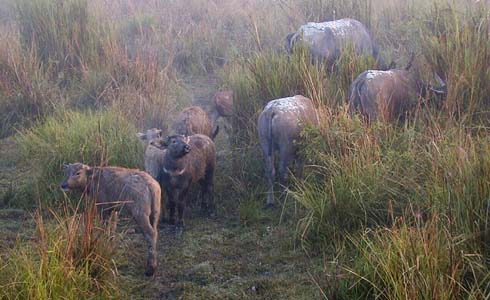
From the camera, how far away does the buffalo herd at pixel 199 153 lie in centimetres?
610

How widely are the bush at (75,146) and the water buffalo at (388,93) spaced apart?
248 centimetres

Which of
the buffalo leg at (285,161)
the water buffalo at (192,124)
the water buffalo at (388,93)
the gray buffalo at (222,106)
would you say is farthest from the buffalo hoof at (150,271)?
the gray buffalo at (222,106)

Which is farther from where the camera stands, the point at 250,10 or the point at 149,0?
the point at 149,0

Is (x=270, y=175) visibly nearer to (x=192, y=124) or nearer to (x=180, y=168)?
(x=180, y=168)

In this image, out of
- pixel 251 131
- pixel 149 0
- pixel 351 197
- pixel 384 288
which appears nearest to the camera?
pixel 384 288

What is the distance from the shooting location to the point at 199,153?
23.3ft

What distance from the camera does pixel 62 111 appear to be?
30.4 feet

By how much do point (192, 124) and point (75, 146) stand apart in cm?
142

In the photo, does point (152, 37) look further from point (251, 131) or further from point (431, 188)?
point (431, 188)

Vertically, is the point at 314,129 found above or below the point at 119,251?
above

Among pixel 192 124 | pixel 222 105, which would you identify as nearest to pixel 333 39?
pixel 222 105

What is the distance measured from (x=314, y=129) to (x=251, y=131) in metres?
1.57

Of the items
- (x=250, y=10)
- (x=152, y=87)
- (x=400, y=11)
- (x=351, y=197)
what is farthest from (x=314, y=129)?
(x=250, y=10)

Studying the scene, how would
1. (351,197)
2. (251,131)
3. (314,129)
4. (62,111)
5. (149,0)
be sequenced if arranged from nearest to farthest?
(351,197), (314,129), (251,131), (62,111), (149,0)
